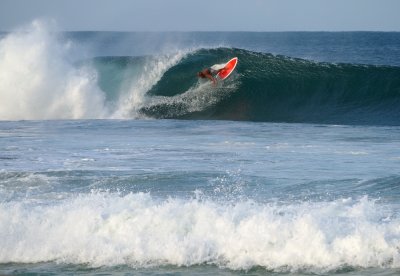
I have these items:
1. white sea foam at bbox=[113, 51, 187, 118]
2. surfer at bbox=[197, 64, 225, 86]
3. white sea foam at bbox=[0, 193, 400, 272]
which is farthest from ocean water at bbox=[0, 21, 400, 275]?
surfer at bbox=[197, 64, 225, 86]

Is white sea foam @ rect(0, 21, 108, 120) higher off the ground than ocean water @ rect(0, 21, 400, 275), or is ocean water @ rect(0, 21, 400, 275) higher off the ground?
white sea foam @ rect(0, 21, 108, 120)

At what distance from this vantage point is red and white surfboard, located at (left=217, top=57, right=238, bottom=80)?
25081 millimetres

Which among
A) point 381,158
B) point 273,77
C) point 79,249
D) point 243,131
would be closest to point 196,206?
point 79,249

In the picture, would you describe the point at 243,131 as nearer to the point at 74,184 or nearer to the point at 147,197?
the point at 74,184

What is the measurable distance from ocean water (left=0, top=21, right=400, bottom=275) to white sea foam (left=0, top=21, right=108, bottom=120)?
2.4 inches

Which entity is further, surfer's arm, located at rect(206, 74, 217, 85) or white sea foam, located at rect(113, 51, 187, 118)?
surfer's arm, located at rect(206, 74, 217, 85)

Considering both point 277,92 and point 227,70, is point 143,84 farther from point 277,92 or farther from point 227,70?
point 277,92

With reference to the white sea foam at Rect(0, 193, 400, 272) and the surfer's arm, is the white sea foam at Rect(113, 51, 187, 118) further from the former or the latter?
the white sea foam at Rect(0, 193, 400, 272)

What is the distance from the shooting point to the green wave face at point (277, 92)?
2303 cm

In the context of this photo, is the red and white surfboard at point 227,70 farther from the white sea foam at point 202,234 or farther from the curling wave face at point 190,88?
the white sea foam at point 202,234

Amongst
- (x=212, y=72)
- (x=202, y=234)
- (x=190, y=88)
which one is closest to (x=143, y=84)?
(x=190, y=88)

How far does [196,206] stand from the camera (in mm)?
9398

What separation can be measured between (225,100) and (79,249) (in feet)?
50.6

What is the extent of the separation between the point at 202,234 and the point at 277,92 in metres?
16.7
